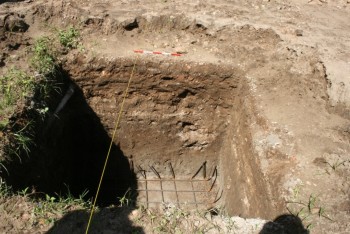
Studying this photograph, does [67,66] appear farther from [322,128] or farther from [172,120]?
[322,128]

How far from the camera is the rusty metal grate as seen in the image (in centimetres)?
517

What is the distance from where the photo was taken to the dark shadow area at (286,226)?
2.92m

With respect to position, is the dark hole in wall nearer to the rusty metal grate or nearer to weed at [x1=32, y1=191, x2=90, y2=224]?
the rusty metal grate

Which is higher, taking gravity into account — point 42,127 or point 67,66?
point 67,66

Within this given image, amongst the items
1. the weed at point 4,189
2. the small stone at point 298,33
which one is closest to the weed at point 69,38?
the weed at point 4,189

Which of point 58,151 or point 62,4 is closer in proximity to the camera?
point 58,151

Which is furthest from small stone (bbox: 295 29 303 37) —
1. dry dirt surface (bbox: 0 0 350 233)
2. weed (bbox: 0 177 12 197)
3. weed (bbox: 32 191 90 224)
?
weed (bbox: 0 177 12 197)

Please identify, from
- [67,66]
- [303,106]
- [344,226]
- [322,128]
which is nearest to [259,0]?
[303,106]

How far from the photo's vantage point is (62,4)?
4938 millimetres

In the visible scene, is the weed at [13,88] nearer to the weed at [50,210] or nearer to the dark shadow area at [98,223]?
the weed at [50,210]

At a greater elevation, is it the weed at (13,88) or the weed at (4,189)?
the weed at (13,88)

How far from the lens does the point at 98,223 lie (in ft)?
9.42

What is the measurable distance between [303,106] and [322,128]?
1.24 feet

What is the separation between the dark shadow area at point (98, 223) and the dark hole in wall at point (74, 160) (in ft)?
2.75
